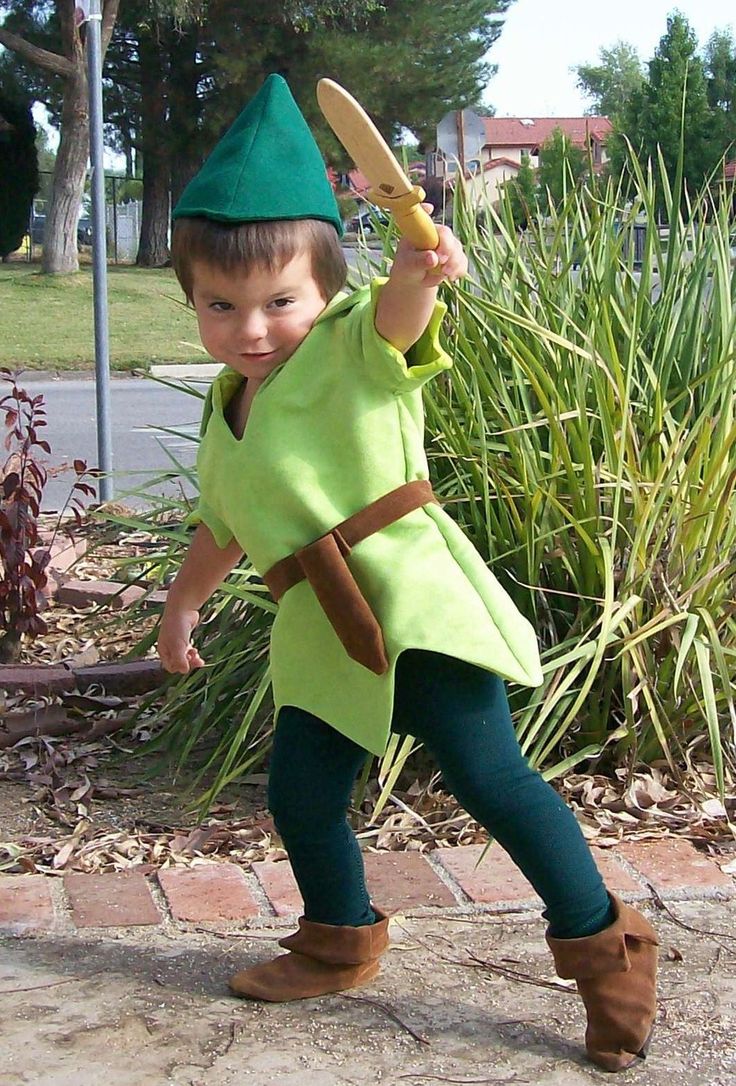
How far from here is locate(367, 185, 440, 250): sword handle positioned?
1659 mm

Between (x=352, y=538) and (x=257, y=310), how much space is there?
338 mm

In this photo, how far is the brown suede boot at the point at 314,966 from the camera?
2.11 meters

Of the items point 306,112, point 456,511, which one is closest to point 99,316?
point 456,511

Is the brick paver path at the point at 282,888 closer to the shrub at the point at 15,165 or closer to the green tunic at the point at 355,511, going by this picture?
the green tunic at the point at 355,511

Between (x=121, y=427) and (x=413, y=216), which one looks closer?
(x=413, y=216)

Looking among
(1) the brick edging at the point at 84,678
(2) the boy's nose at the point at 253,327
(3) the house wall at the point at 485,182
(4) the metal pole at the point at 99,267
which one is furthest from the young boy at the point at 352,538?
(4) the metal pole at the point at 99,267

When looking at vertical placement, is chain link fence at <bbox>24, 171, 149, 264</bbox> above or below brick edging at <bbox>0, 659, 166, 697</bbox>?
above

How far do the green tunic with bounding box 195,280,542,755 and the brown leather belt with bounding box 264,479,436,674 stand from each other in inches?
0.5

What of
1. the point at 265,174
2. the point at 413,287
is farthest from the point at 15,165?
the point at 413,287

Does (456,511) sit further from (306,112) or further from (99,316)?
(306,112)

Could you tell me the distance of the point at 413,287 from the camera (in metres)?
1.74

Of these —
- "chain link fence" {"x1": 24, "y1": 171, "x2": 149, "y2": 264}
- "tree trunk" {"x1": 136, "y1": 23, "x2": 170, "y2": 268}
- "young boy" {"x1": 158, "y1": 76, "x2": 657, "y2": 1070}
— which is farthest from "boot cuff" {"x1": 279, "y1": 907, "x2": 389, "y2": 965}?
"chain link fence" {"x1": 24, "y1": 171, "x2": 149, "y2": 264}

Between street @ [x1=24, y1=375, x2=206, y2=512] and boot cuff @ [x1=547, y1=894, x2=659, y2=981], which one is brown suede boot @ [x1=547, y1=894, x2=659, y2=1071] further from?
street @ [x1=24, y1=375, x2=206, y2=512]

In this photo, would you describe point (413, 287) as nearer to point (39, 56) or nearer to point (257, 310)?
point (257, 310)
